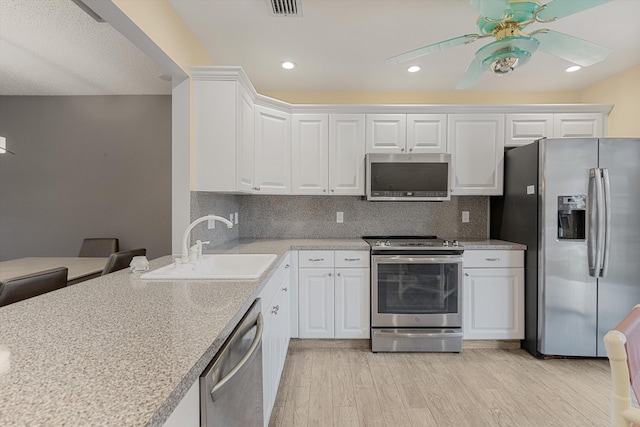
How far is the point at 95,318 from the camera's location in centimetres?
100

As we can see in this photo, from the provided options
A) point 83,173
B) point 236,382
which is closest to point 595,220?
point 236,382

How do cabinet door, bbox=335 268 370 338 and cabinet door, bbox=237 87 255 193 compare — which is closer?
cabinet door, bbox=237 87 255 193

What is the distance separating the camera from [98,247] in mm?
3629

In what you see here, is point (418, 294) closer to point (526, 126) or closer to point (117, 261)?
point (526, 126)

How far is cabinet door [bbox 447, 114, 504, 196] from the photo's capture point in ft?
10.3

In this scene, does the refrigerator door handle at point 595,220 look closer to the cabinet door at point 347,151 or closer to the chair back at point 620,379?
the cabinet door at point 347,151

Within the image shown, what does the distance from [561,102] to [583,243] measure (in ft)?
5.90

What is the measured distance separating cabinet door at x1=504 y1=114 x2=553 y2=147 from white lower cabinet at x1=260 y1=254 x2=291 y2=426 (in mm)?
2577

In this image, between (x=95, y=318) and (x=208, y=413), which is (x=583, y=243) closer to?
(x=208, y=413)

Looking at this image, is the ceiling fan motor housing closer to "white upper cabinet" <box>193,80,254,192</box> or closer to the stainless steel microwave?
the stainless steel microwave

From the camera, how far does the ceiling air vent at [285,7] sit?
1927 millimetres

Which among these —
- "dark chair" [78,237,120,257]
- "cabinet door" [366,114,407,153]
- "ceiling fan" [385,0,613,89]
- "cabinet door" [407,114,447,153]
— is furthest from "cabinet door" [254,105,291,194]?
"dark chair" [78,237,120,257]

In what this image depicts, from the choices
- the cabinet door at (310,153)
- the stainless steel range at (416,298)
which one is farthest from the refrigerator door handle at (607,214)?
the cabinet door at (310,153)

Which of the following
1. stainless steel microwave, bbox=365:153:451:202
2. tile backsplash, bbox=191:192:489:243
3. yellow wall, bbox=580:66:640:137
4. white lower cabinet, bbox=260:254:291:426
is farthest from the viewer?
tile backsplash, bbox=191:192:489:243
